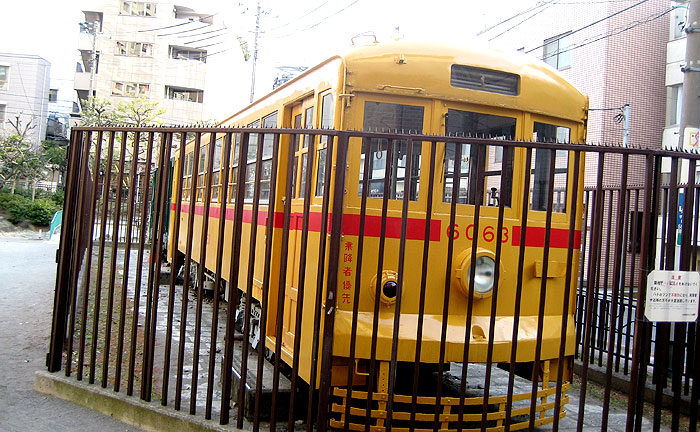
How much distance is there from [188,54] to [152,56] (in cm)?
210

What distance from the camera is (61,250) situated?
519 centimetres

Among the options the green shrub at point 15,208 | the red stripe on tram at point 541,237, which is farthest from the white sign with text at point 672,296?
the green shrub at point 15,208

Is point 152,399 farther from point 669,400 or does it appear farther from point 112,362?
point 669,400

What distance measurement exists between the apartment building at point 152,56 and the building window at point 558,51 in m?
22.1

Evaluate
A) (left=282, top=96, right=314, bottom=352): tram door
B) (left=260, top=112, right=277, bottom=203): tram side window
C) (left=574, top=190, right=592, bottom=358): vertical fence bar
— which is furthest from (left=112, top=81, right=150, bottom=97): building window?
(left=282, top=96, right=314, bottom=352): tram door

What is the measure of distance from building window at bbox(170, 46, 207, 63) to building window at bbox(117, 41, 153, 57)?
4.39 ft

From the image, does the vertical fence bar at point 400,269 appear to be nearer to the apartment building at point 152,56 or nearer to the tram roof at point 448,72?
the tram roof at point 448,72

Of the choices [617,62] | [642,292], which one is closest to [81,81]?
[617,62]

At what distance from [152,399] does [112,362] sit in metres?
1.75

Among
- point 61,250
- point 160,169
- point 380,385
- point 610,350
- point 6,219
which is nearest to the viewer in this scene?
point 610,350

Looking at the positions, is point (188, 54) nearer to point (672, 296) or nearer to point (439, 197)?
point (439, 197)

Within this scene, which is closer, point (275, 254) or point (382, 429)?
point (382, 429)

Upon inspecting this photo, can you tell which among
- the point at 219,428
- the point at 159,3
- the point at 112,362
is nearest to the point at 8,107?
the point at 159,3

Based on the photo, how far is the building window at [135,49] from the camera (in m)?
35.6
